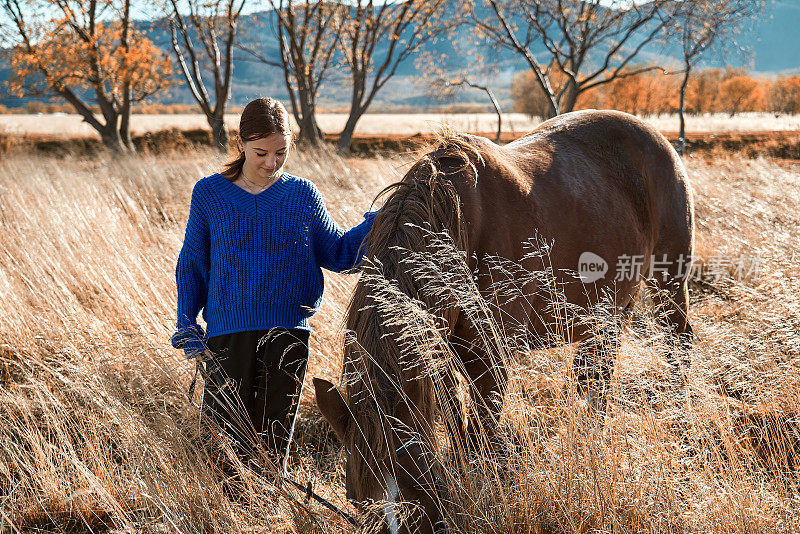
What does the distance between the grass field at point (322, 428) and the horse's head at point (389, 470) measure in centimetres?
21

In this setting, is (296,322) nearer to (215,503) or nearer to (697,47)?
(215,503)

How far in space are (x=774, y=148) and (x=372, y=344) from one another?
2089cm

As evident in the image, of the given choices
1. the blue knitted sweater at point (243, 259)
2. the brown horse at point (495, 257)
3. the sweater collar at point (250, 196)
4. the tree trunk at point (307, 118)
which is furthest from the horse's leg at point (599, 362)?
the tree trunk at point (307, 118)

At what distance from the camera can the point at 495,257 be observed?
6.47ft

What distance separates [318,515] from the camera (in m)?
1.74

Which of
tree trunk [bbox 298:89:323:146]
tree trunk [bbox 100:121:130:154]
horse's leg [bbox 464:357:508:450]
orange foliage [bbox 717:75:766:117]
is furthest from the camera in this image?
orange foliage [bbox 717:75:766:117]

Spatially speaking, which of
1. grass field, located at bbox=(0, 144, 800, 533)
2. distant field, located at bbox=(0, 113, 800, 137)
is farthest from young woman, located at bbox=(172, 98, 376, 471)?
distant field, located at bbox=(0, 113, 800, 137)

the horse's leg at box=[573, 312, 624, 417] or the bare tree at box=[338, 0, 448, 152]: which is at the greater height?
the bare tree at box=[338, 0, 448, 152]

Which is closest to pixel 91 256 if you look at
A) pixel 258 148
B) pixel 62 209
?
pixel 62 209

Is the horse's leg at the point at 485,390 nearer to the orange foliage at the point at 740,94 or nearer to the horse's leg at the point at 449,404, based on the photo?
the horse's leg at the point at 449,404

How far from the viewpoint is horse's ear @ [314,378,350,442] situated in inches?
56.3

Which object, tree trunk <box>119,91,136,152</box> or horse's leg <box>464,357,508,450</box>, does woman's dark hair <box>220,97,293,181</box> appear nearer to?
horse's leg <box>464,357,508,450</box>

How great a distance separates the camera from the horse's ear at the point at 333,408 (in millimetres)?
1431

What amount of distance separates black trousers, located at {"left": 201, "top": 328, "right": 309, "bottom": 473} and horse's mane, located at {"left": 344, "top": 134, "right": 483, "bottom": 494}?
2.06 ft
